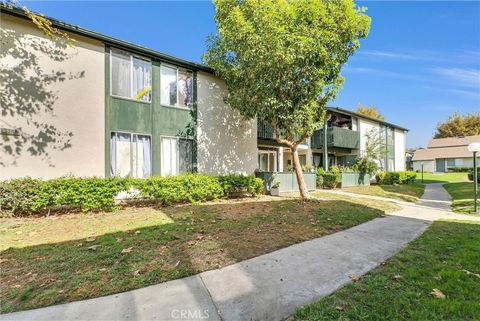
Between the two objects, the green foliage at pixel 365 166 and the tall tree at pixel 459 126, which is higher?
the tall tree at pixel 459 126

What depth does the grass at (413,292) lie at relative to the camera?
10.2ft

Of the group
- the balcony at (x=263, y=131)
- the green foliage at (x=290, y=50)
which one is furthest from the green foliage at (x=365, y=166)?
the green foliage at (x=290, y=50)

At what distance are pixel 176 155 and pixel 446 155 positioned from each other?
182 ft

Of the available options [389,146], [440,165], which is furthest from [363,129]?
[440,165]

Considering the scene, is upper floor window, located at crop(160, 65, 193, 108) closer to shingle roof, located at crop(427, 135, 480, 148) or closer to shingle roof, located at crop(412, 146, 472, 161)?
shingle roof, located at crop(412, 146, 472, 161)

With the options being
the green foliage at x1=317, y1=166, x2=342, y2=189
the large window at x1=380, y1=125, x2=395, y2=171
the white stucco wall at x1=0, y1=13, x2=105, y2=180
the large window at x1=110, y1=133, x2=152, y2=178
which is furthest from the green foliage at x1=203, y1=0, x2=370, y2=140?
the large window at x1=380, y1=125, x2=395, y2=171

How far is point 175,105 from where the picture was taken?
1268 cm

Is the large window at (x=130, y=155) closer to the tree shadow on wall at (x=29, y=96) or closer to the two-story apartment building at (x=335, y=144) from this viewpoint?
the tree shadow on wall at (x=29, y=96)

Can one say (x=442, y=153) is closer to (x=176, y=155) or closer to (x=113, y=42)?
(x=176, y=155)

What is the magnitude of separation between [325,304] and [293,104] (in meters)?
8.92

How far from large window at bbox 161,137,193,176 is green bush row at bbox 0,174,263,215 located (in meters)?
2.01

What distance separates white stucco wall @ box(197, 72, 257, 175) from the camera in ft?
44.1

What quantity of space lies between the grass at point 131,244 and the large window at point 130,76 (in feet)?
17.3

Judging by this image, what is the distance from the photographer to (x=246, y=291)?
3.68 m
